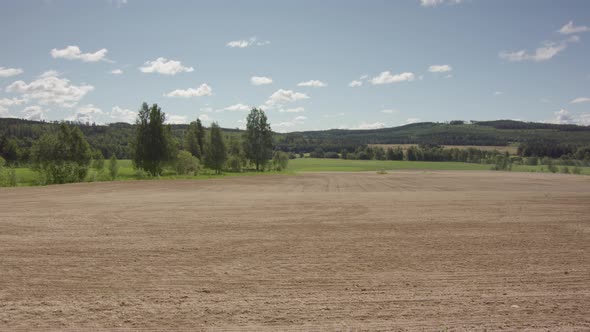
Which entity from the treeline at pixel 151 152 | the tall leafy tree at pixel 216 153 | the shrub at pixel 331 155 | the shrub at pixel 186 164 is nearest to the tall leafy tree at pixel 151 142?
the treeline at pixel 151 152

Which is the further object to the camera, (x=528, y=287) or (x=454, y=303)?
(x=528, y=287)

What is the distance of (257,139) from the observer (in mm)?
93438

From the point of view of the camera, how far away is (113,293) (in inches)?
400

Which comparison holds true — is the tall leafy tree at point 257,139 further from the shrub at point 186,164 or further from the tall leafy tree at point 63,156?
the tall leafy tree at point 63,156

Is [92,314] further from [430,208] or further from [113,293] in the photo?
[430,208]

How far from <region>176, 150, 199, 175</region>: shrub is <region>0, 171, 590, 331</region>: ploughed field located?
49.3 m

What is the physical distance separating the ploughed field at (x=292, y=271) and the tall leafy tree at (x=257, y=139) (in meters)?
70.0

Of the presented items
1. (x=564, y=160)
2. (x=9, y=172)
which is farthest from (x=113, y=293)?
(x=564, y=160)

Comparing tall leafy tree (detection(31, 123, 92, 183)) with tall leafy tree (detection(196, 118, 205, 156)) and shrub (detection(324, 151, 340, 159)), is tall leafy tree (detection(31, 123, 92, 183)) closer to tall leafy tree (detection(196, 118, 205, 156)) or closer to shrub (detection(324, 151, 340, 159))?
tall leafy tree (detection(196, 118, 205, 156))

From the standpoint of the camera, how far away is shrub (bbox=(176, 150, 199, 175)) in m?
72.5

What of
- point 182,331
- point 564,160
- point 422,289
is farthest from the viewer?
point 564,160

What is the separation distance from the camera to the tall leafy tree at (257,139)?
306ft

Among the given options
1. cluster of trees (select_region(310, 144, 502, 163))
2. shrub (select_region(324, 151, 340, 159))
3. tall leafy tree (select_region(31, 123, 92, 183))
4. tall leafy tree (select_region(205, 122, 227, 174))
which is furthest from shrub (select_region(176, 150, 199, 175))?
shrub (select_region(324, 151, 340, 159))

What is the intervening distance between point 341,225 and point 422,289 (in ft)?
31.7
